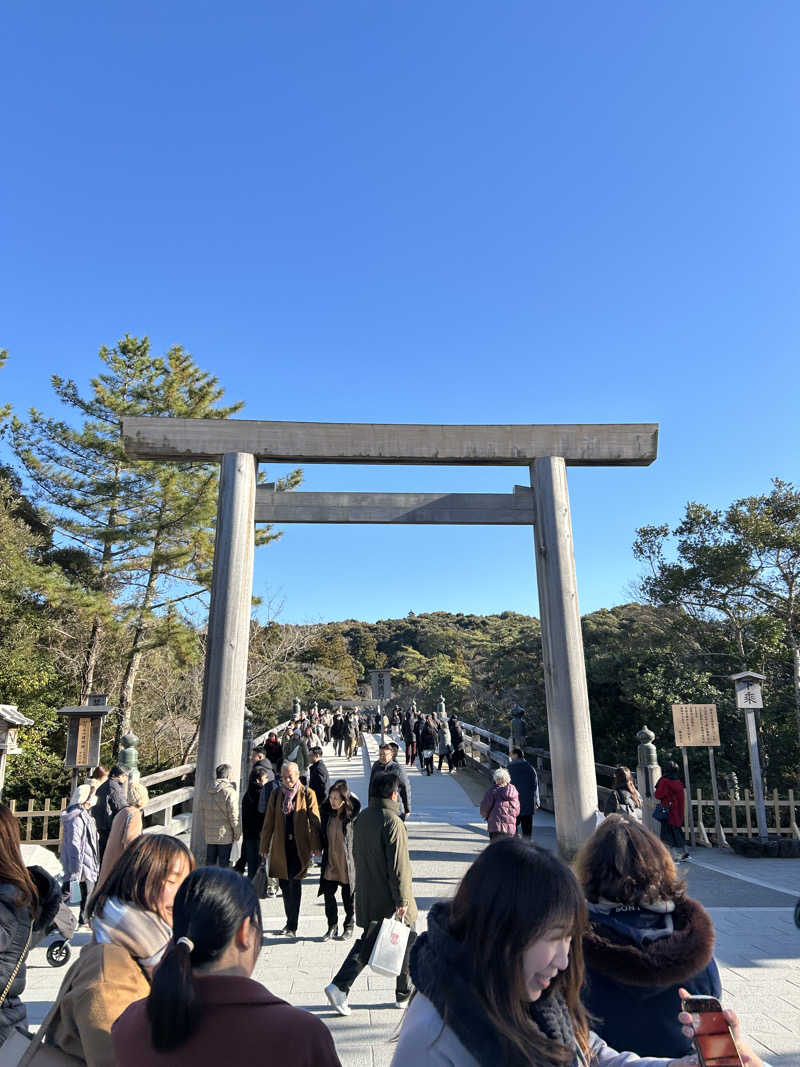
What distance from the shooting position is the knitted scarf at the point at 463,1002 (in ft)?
4.15

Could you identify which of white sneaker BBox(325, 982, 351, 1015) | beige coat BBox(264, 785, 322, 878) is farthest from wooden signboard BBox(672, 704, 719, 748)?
white sneaker BBox(325, 982, 351, 1015)

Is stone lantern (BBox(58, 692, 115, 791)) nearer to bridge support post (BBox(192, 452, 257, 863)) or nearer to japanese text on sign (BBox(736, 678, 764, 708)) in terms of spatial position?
bridge support post (BBox(192, 452, 257, 863))

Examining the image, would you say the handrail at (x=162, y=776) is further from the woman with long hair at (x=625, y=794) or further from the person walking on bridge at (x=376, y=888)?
the woman with long hair at (x=625, y=794)

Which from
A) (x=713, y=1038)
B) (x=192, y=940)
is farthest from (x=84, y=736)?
(x=713, y=1038)

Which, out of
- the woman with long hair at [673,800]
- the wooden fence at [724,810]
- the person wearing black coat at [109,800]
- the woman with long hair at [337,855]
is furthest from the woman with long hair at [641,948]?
the wooden fence at [724,810]

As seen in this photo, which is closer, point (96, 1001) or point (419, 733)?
point (96, 1001)

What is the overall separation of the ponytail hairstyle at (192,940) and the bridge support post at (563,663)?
631 centimetres

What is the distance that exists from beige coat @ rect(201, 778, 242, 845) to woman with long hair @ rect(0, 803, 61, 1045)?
402cm

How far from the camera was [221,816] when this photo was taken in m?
6.40

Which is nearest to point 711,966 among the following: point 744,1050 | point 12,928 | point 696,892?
point 744,1050

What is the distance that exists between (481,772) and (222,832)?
10.8m

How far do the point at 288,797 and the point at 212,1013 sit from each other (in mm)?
4821

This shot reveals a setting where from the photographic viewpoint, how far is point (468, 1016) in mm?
1285

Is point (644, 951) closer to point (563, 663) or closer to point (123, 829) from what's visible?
point (123, 829)
